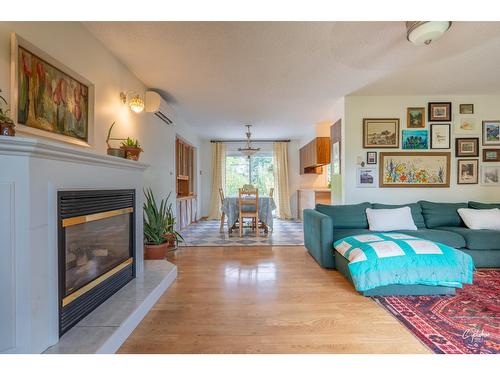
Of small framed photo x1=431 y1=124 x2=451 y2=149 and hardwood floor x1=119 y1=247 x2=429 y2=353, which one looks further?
small framed photo x1=431 y1=124 x2=451 y2=149

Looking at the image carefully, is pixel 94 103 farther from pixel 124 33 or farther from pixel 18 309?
pixel 18 309

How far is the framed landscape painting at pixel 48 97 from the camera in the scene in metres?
1.49

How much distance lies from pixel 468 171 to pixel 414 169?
804 mm

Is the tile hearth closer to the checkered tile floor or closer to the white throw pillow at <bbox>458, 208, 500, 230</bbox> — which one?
the checkered tile floor

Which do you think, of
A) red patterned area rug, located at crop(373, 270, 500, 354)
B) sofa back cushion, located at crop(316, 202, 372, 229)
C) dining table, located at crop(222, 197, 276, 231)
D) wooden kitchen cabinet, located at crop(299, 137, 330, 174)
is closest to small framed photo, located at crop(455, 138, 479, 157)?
sofa back cushion, located at crop(316, 202, 372, 229)

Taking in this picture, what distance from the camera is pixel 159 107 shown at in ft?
12.0

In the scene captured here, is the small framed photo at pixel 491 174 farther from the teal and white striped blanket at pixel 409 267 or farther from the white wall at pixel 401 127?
the teal and white striped blanket at pixel 409 267

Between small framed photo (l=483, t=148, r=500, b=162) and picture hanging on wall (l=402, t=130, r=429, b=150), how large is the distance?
87cm

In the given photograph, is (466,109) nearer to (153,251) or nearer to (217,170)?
(153,251)

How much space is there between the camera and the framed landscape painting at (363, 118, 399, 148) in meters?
Result: 3.74

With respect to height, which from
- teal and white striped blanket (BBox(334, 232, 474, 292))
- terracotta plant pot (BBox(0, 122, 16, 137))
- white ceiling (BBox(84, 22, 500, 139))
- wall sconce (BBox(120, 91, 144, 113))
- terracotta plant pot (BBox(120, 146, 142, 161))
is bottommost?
teal and white striped blanket (BBox(334, 232, 474, 292))

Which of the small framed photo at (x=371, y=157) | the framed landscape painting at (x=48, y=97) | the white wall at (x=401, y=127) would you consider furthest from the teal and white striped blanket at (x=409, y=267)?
the framed landscape painting at (x=48, y=97)

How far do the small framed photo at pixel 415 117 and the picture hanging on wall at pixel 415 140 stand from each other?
0.09 meters
